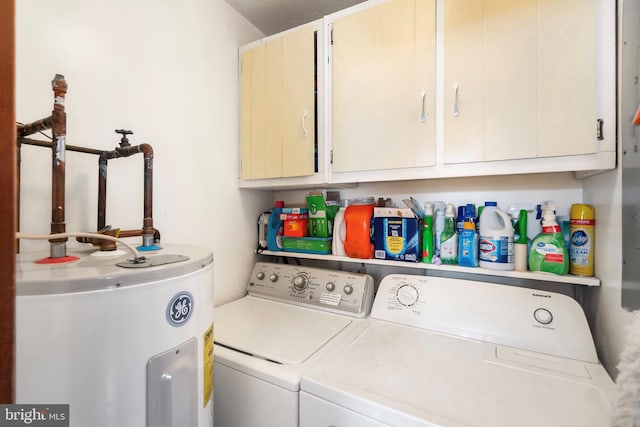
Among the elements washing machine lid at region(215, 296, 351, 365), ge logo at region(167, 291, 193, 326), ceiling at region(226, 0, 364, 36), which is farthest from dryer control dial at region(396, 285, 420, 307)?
ceiling at region(226, 0, 364, 36)

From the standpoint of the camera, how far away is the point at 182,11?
1.28 meters

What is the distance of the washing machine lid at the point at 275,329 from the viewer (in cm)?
97

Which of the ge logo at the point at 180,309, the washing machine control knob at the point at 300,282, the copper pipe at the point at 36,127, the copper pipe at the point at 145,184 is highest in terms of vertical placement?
the copper pipe at the point at 36,127

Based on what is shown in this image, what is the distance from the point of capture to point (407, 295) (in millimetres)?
1229

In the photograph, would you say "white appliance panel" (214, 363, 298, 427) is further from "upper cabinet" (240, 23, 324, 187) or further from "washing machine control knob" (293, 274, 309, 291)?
"upper cabinet" (240, 23, 324, 187)

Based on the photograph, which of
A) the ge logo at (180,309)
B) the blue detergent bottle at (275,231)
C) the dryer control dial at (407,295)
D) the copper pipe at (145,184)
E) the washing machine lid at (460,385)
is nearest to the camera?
the ge logo at (180,309)

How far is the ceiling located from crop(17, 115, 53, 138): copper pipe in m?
1.31

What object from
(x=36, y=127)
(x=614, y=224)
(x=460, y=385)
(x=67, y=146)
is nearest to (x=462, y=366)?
(x=460, y=385)

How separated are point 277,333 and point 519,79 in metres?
1.35

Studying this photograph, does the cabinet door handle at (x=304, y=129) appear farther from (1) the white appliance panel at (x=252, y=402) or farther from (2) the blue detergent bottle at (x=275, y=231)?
(1) the white appliance panel at (x=252, y=402)

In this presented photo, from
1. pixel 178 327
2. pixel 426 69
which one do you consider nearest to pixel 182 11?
pixel 426 69

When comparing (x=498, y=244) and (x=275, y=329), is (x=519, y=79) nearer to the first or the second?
(x=498, y=244)

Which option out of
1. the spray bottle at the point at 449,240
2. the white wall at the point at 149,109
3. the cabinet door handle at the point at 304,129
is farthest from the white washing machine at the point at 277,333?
the cabinet door handle at the point at 304,129
